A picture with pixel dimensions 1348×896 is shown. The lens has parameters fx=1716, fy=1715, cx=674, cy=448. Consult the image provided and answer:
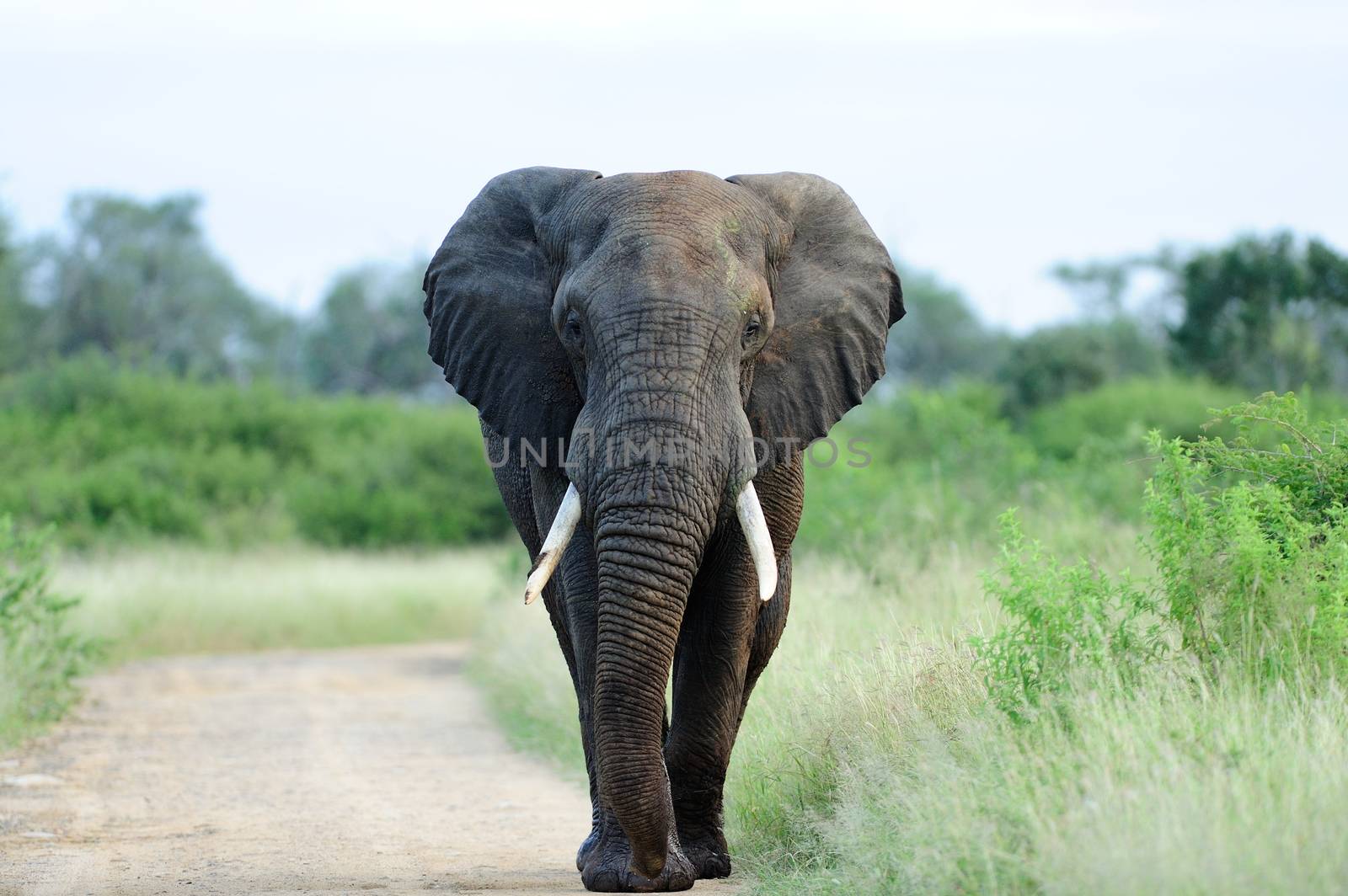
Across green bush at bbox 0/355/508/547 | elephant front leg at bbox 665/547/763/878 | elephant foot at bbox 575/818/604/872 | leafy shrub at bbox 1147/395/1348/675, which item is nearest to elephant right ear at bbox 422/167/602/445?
elephant front leg at bbox 665/547/763/878

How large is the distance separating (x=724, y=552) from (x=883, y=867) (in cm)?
152

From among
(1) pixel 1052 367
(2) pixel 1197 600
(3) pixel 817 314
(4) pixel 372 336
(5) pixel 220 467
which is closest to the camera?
(2) pixel 1197 600

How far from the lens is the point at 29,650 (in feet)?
45.3

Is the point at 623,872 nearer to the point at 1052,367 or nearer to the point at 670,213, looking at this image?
the point at 670,213

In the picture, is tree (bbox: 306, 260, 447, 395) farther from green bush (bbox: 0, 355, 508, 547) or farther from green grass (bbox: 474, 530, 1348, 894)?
green grass (bbox: 474, 530, 1348, 894)

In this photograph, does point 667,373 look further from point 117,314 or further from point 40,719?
point 117,314

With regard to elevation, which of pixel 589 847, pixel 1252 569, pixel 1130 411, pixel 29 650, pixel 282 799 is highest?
pixel 1252 569

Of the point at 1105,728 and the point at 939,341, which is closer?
the point at 1105,728

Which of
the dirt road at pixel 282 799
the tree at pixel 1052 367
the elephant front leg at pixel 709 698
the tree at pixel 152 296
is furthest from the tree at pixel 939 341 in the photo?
the elephant front leg at pixel 709 698

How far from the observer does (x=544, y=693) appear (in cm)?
1280

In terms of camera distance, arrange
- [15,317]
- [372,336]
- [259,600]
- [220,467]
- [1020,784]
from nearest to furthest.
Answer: [1020,784] → [259,600] → [220,467] → [15,317] → [372,336]

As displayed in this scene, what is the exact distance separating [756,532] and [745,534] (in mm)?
48

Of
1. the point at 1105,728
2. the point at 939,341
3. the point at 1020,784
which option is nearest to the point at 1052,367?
the point at 939,341

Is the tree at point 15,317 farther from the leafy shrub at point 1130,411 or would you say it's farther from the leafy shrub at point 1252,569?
the leafy shrub at point 1252,569
